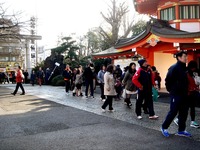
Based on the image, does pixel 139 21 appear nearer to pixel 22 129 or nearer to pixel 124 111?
pixel 124 111

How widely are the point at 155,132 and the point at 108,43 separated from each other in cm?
2762

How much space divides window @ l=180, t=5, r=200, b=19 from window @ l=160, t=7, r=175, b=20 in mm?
566

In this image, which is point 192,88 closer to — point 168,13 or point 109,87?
point 109,87

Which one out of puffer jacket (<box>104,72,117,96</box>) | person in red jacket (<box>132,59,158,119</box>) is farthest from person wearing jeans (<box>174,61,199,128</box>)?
puffer jacket (<box>104,72,117,96</box>)

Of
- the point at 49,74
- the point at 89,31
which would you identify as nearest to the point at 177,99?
the point at 49,74

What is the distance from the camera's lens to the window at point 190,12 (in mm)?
15406

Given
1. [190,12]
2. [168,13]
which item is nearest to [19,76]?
[168,13]

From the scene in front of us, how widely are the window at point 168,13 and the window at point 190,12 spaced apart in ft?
1.86

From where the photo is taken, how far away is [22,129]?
6.22 meters

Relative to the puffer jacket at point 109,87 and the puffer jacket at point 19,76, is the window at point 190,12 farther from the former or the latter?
the puffer jacket at point 19,76

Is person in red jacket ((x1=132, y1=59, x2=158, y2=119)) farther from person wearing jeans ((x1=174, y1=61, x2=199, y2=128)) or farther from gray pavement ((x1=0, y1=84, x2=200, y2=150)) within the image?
person wearing jeans ((x1=174, y1=61, x2=199, y2=128))

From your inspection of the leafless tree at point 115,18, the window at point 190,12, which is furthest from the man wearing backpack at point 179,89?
the leafless tree at point 115,18

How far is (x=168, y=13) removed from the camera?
53.0 feet

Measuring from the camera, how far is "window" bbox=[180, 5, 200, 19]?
50.5 ft
